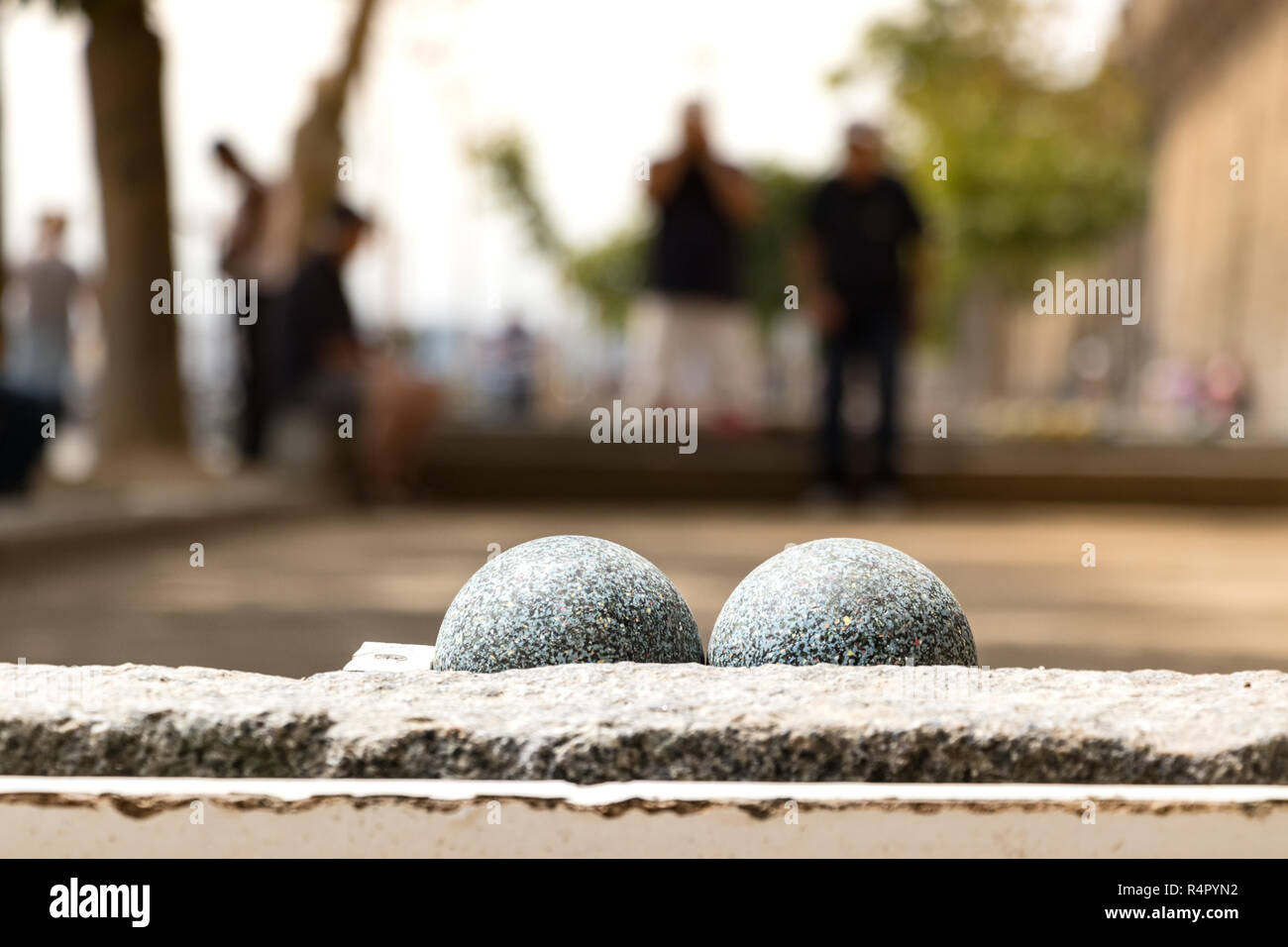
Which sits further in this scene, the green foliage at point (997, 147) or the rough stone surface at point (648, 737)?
the green foliage at point (997, 147)

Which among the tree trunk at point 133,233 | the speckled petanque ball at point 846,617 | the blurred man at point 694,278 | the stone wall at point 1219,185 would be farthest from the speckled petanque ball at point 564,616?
the stone wall at point 1219,185

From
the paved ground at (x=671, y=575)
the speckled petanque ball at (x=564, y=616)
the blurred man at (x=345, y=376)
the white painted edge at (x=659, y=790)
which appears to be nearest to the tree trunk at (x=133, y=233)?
the blurred man at (x=345, y=376)

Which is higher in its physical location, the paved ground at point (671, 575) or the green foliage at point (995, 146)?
the green foliage at point (995, 146)

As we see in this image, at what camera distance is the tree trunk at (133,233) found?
10539 mm

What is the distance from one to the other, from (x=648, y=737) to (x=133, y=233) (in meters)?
9.23

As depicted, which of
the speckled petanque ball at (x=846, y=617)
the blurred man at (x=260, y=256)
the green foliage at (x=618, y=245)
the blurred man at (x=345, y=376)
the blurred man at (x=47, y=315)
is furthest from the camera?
the green foliage at (x=618, y=245)

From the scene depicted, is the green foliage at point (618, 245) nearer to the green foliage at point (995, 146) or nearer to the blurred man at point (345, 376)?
the green foliage at point (995, 146)

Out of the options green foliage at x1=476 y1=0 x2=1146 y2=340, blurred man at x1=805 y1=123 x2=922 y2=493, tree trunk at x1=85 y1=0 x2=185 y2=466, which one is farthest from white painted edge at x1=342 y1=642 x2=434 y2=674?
green foliage at x1=476 y1=0 x2=1146 y2=340

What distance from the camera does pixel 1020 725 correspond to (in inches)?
93.4

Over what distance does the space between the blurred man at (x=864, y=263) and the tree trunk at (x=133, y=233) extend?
4.58 m

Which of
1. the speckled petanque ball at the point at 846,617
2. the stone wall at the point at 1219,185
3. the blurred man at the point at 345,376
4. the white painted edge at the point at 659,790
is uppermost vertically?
the stone wall at the point at 1219,185

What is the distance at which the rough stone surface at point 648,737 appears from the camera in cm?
236

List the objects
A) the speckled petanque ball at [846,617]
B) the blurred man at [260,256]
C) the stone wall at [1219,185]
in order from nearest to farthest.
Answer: the speckled petanque ball at [846,617] → the blurred man at [260,256] → the stone wall at [1219,185]

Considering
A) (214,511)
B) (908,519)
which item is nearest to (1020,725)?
(214,511)
